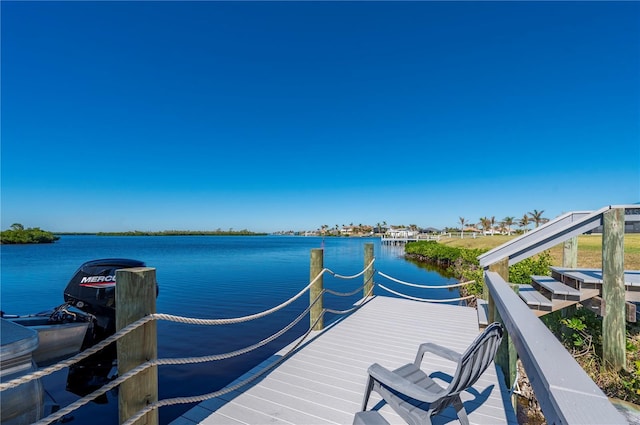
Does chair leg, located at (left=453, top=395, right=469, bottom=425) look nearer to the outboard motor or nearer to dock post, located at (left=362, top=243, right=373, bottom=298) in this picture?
the outboard motor

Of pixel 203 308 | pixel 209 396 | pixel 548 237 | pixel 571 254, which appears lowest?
pixel 203 308

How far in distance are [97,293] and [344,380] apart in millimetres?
3679

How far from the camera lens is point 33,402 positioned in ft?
7.25

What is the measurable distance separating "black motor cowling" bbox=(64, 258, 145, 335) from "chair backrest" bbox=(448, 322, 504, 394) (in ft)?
14.7

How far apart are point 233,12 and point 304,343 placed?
13068 millimetres

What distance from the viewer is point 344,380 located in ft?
10.8

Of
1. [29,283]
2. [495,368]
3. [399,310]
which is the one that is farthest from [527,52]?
[29,283]

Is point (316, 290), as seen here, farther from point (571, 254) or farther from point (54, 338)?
point (571, 254)

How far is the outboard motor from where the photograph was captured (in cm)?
440

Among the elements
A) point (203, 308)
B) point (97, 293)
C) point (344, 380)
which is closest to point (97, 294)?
point (97, 293)

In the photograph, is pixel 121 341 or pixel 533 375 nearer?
pixel 533 375

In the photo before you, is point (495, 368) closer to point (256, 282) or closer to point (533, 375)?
point (533, 375)

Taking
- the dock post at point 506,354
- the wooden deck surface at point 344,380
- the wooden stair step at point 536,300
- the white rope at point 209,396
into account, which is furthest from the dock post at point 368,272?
the dock post at point 506,354

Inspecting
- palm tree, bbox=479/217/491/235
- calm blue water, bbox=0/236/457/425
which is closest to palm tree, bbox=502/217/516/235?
palm tree, bbox=479/217/491/235
